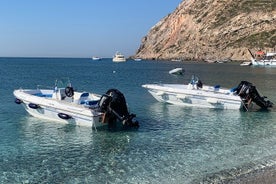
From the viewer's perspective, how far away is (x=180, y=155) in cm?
1568

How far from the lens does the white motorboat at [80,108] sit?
64.9 feet

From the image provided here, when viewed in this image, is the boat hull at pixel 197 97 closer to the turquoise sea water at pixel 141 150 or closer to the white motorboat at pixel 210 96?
the white motorboat at pixel 210 96

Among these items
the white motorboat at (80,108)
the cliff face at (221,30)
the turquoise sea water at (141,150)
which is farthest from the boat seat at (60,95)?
the cliff face at (221,30)

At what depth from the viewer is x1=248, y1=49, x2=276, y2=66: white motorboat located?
108812 millimetres

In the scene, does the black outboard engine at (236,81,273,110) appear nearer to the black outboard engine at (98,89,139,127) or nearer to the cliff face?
the black outboard engine at (98,89,139,127)

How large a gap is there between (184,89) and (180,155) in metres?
13.7

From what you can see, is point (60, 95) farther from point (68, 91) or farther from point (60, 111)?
point (60, 111)

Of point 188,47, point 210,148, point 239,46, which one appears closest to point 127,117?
point 210,148

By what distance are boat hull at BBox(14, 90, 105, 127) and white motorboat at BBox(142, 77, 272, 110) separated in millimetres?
10123

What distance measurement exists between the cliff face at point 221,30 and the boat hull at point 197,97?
113m

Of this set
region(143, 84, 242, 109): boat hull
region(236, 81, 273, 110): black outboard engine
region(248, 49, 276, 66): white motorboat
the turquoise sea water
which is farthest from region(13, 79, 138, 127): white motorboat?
region(248, 49, 276, 66): white motorboat

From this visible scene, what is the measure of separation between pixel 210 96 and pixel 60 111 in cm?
A: 1105

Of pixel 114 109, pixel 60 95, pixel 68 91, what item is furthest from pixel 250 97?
pixel 60 95

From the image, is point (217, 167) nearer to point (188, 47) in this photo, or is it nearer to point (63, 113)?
point (63, 113)
